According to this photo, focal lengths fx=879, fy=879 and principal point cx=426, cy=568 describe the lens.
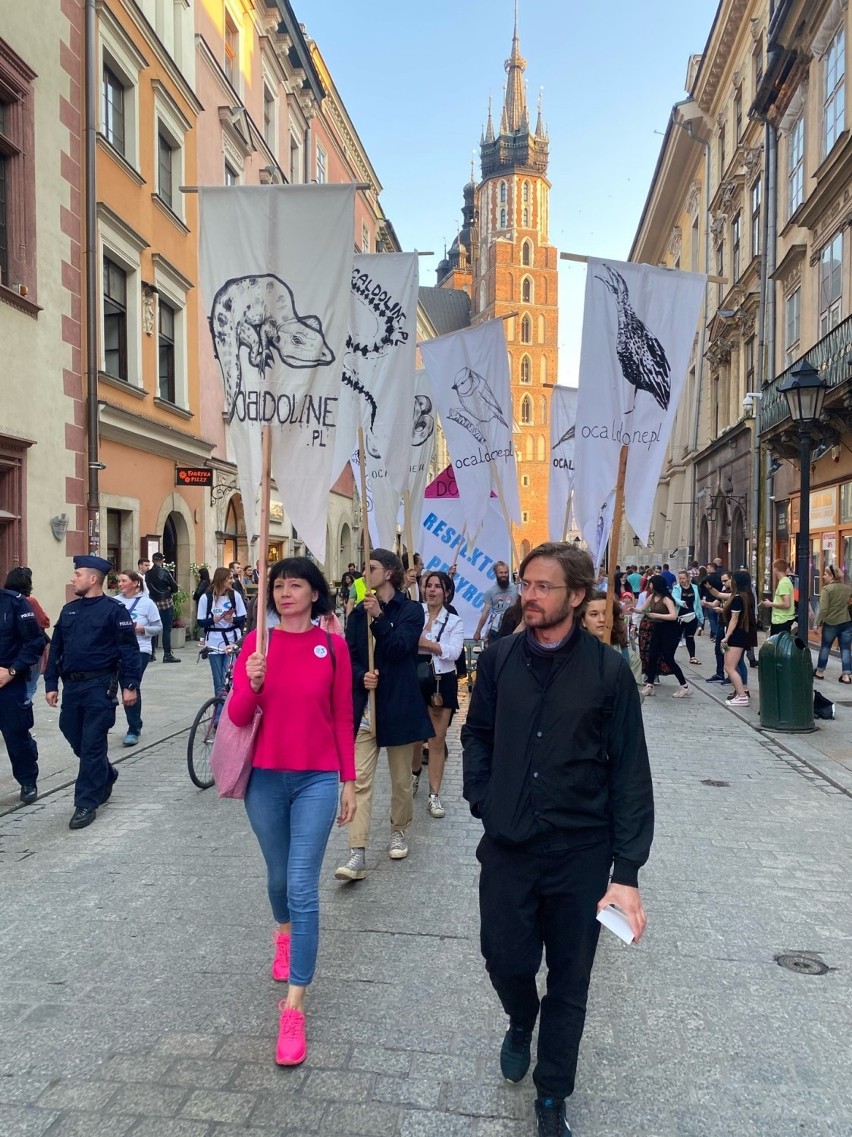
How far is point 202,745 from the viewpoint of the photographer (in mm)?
7391

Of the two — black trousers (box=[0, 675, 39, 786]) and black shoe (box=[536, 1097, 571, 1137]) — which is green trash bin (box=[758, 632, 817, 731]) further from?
black shoe (box=[536, 1097, 571, 1137])

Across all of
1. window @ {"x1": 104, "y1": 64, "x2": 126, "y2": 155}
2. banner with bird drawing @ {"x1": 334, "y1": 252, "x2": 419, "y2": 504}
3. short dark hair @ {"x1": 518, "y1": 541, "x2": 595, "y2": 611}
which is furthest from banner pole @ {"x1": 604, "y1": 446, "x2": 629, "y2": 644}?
window @ {"x1": 104, "y1": 64, "x2": 126, "y2": 155}

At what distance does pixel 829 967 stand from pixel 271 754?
275cm

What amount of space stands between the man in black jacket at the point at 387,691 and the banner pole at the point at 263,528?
1.02 meters

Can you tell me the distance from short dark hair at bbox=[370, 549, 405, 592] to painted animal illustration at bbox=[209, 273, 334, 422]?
131 cm

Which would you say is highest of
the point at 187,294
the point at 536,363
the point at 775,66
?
the point at 536,363

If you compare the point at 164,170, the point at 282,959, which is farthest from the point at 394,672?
the point at 164,170

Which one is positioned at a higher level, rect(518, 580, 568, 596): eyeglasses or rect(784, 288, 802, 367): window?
rect(784, 288, 802, 367): window

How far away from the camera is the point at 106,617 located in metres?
6.30

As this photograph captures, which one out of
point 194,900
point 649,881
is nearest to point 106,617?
point 194,900

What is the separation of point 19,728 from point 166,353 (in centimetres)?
1500

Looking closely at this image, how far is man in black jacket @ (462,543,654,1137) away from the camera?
269 centimetres

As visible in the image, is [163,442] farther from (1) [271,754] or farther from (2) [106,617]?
(1) [271,754]

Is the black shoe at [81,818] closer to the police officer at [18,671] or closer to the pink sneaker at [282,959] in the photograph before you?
the police officer at [18,671]
